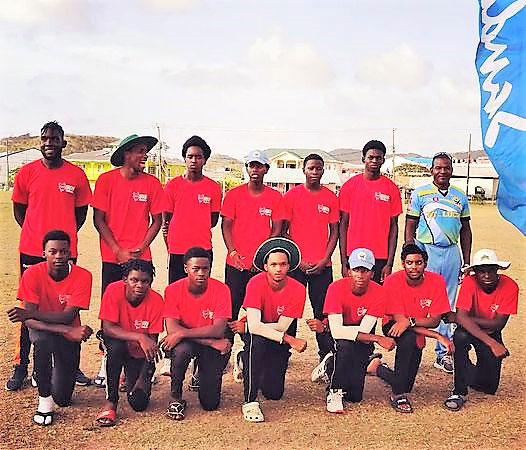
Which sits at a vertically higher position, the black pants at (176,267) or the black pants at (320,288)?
the black pants at (176,267)

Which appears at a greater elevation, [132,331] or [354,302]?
[354,302]

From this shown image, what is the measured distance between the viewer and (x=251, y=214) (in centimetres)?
629

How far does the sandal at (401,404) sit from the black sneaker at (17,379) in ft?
9.82

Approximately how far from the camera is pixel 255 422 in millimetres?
5121

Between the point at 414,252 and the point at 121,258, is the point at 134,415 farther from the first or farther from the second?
the point at 414,252

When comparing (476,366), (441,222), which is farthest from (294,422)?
(441,222)

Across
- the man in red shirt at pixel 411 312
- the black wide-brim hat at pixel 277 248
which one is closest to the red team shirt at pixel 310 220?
the black wide-brim hat at pixel 277 248

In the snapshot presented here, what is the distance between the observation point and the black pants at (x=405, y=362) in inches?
221

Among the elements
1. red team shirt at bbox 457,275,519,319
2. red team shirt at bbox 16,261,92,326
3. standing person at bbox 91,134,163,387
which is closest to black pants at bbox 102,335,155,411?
red team shirt at bbox 16,261,92,326

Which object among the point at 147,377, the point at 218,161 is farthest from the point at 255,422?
the point at 218,161

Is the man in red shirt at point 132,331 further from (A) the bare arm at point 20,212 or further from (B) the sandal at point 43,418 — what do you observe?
(A) the bare arm at point 20,212

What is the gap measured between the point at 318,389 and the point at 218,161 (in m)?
74.5

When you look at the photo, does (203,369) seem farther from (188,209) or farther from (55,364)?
(188,209)

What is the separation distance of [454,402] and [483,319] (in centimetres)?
78
